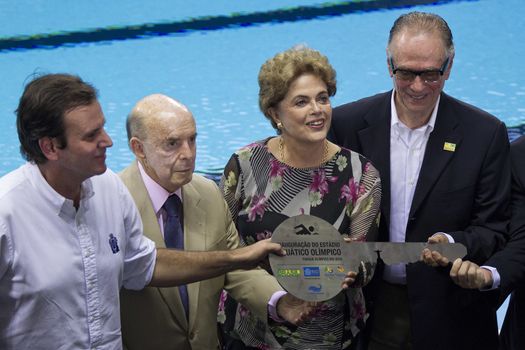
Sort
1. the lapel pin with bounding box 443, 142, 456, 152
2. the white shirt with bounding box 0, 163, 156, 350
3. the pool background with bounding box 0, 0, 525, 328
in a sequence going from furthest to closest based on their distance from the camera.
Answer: the pool background with bounding box 0, 0, 525, 328 → the lapel pin with bounding box 443, 142, 456, 152 → the white shirt with bounding box 0, 163, 156, 350

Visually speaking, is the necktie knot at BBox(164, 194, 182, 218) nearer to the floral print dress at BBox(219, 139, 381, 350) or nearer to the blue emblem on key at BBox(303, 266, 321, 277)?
the floral print dress at BBox(219, 139, 381, 350)

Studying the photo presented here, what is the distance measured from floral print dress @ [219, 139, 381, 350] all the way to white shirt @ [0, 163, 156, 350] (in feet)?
1.87

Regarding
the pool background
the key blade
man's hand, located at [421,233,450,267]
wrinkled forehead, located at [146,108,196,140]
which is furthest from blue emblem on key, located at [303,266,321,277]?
the pool background

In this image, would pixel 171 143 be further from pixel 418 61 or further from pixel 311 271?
pixel 418 61

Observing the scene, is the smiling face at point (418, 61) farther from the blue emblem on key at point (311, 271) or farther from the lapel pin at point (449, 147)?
the blue emblem on key at point (311, 271)

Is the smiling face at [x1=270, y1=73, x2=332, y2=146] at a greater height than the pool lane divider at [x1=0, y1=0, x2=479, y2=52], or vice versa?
the smiling face at [x1=270, y1=73, x2=332, y2=146]

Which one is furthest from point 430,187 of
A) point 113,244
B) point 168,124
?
point 113,244

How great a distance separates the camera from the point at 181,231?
9.82 ft

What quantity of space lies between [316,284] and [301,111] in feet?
1.91

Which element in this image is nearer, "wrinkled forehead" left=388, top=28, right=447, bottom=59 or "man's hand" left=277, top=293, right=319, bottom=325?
"man's hand" left=277, top=293, right=319, bottom=325

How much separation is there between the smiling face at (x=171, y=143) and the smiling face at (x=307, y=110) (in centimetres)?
37

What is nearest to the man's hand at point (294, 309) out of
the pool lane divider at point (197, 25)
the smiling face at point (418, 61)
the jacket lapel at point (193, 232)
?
the jacket lapel at point (193, 232)

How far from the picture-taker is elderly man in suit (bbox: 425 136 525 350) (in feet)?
9.83

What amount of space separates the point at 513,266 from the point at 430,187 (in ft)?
1.21
